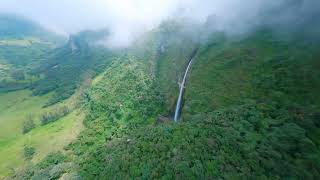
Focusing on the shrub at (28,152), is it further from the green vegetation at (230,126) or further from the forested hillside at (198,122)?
the green vegetation at (230,126)

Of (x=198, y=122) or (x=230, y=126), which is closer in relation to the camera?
(x=230, y=126)

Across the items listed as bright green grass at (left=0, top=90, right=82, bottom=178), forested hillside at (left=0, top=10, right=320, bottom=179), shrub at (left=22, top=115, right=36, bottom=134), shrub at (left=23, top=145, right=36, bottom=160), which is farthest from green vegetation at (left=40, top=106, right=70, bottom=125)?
shrub at (left=23, top=145, right=36, bottom=160)

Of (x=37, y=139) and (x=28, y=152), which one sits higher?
(x=37, y=139)

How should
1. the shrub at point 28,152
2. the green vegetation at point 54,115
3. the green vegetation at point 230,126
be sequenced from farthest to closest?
the green vegetation at point 54,115
the shrub at point 28,152
the green vegetation at point 230,126

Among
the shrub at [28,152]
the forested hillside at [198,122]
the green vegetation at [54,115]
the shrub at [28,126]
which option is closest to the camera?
the forested hillside at [198,122]

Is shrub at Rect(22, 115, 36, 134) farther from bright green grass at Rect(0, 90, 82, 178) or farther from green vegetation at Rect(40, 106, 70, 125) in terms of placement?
green vegetation at Rect(40, 106, 70, 125)

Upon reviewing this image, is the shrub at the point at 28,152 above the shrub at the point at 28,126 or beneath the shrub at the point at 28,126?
beneath

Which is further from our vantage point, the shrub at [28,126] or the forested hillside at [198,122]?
the shrub at [28,126]

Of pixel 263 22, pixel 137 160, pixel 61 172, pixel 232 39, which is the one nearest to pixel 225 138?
pixel 137 160

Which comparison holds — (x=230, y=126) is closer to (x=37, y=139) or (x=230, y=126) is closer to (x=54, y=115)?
(x=37, y=139)

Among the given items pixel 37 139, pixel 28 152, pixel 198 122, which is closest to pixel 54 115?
pixel 37 139

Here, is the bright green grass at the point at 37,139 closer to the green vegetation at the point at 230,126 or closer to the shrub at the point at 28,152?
the shrub at the point at 28,152

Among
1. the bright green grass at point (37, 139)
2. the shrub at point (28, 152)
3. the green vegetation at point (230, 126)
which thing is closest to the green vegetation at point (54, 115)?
the bright green grass at point (37, 139)

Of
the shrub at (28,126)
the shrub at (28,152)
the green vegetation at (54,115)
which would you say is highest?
the green vegetation at (54,115)
